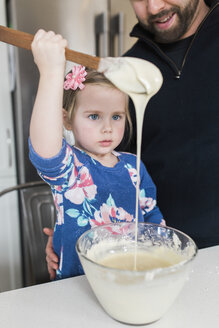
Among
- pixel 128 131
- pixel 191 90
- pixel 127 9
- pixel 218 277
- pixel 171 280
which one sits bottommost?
pixel 218 277

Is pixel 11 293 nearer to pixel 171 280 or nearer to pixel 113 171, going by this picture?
pixel 171 280

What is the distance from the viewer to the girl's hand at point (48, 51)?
65cm

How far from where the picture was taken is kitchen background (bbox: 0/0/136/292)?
189 cm

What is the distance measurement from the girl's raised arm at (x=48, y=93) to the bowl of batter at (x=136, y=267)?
0.74 ft

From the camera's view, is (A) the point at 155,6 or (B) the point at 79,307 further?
(A) the point at 155,6

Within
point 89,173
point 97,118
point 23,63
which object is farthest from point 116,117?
point 23,63

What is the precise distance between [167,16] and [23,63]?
961mm

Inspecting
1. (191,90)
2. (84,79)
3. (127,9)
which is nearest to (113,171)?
(84,79)

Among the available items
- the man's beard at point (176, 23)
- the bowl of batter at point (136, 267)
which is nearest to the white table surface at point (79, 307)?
the bowl of batter at point (136, 267)

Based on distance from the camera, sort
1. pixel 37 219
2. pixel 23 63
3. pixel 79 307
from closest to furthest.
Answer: pixel 79 307 < pixel 37 219 < pixel 23 63

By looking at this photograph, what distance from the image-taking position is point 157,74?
67 centimetres

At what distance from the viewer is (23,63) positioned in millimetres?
1899

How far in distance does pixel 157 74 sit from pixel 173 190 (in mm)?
792

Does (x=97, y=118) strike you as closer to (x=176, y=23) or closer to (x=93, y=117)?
(x=93, y=117)
